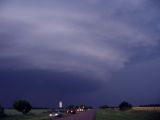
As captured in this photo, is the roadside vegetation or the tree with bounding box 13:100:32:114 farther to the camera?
the tree with bounding box 13:100:32:114

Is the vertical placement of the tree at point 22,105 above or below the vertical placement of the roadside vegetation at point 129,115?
above

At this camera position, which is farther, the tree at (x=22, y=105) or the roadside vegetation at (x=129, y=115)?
the tree at (x=22, y=105)

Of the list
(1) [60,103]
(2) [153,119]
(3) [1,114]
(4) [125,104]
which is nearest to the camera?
(2) [153,119]

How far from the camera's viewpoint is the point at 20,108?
436 ft

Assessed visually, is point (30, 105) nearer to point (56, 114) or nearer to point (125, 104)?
point (56, 114)

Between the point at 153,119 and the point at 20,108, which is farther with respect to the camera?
the point at 20,108

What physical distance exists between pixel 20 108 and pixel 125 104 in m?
71.8

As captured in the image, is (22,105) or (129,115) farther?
(22,105)

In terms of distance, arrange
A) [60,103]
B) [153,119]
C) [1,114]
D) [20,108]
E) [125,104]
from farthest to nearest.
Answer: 1. [125,104]
2. [20,108]
3. [60,103]
4. [1,114]
5. [153,119]

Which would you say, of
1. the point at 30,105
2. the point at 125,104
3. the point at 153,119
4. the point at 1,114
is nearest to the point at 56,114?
the point at 1,114

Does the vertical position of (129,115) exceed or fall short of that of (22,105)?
it falls short

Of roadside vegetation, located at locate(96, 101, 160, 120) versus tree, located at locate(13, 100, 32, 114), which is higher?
tree, located at locate(13, 100, 32, 114)

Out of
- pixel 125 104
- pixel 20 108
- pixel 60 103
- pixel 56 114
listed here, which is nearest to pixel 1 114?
pixel 56 114

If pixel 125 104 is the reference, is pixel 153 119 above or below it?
below
